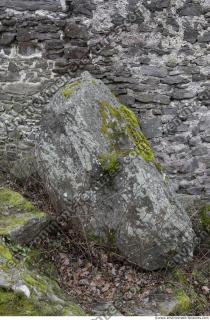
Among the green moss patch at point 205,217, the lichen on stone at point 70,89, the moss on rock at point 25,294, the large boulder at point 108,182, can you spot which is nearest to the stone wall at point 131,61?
the green moss patch at point 205,217

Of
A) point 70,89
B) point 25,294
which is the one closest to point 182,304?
point 25,294

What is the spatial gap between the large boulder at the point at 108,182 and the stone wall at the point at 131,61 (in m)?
0.98

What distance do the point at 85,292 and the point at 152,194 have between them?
4.06ft

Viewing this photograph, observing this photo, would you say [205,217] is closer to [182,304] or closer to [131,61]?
[182,304]

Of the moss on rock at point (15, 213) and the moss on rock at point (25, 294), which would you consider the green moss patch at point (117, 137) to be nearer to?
the moss on rock at point (15, 213)

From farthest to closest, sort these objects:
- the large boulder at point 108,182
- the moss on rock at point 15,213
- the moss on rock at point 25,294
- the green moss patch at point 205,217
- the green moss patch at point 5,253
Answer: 1. the green moss patch at point 205,217
2. the large boulder at point 108,182
3. the moss on rock at point 15,213
4. the green moss patch at point 5,253
5. the moss on rock at point 25,294

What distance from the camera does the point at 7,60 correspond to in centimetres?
616

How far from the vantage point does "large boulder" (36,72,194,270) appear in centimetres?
481

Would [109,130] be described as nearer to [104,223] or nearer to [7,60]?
[104,223]

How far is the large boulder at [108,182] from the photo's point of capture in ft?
15.8

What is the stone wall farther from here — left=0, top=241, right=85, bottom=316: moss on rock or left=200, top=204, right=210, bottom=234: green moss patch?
left=0, top=241, right=85, bottom=316: moss on rock

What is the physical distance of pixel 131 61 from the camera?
6.00 metres

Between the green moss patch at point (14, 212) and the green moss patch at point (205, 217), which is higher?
the green moss patch at point (14, 212)

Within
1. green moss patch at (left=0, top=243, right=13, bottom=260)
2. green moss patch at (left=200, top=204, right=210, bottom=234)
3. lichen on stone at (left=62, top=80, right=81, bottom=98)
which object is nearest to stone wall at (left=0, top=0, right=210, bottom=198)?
green moss patch at (left=200, top=204, right=210, bottom=234)
